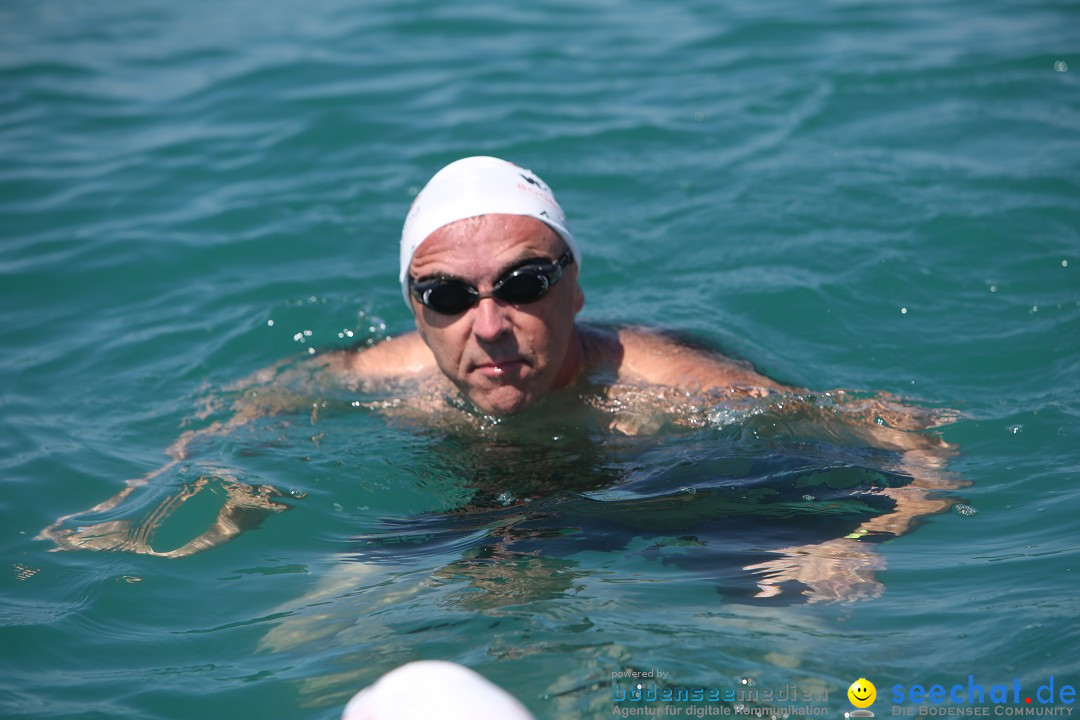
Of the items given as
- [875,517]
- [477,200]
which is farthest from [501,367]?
[875,517]

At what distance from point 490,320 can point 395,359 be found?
1226 mm

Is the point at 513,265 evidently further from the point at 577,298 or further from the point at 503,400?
the point at 503,400

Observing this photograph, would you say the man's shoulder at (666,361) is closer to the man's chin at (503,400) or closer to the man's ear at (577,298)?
the man's ear at (577,298)

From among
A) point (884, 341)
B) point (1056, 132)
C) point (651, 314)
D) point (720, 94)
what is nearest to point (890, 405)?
point (884, 341)

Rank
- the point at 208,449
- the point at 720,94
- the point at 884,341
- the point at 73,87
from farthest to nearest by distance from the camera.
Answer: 1. the point at 73,87
2. the point at 720,94
3. the point at 884,341
4. the point at 208,449

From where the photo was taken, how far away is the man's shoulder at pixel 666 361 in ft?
18.5

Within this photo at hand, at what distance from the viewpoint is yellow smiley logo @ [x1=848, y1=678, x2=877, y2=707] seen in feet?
12.0

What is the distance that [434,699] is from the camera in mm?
2574

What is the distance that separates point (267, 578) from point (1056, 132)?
23.2 ft

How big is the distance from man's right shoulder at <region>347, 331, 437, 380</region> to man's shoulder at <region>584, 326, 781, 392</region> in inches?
35.5

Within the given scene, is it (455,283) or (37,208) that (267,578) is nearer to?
(455,283)

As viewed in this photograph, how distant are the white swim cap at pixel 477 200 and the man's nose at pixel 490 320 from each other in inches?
16.9

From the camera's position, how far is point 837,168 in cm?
874

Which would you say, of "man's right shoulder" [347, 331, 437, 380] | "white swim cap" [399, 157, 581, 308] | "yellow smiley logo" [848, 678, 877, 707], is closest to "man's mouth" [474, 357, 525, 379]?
"white swim cap" [399, 157, 581, 308]
